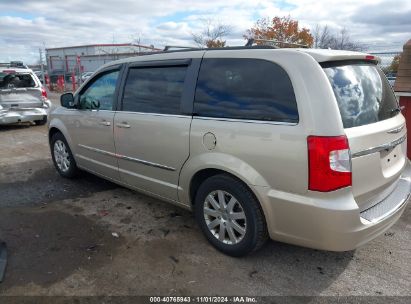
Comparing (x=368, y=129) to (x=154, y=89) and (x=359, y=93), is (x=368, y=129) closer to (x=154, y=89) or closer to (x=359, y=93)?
(x=359, y=93)

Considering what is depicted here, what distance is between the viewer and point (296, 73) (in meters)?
2.81

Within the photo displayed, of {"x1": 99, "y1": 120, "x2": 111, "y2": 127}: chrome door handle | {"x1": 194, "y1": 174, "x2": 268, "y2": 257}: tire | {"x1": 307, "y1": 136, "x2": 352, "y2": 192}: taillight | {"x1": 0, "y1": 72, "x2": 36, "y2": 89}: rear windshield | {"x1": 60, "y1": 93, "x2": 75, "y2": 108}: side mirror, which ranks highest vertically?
{"x1": 0, "y1": 72, "x2": 36, "y2": 89}: rear windshield

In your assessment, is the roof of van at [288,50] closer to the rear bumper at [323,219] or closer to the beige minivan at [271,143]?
the beige minivan at [271,143]

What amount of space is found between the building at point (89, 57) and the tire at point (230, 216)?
19275 mm

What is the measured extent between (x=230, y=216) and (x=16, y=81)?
8888mm

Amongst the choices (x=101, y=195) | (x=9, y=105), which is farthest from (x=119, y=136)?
(x=9, y=105)

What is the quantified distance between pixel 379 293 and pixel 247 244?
3.51 feet

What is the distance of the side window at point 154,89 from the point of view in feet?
12.1

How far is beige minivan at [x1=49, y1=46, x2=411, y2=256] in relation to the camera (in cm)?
272

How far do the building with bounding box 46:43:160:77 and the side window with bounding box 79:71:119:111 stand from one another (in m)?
17.3

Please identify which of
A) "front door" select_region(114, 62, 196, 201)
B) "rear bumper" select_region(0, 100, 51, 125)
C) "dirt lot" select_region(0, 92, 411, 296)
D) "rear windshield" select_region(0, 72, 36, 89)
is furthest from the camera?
"rear windshield" select_region(0, 72, 36, 89)

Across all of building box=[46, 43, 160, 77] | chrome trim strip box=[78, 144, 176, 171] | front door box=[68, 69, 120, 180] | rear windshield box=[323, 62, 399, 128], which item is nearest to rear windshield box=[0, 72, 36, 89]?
front door box=[68, 69, 120, 180]

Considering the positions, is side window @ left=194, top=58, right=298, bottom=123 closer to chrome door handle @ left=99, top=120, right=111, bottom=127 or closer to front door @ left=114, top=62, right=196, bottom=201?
front door @ left=114, top=62, right=196, bottom=201

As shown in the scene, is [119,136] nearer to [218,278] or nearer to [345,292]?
[218,278]
